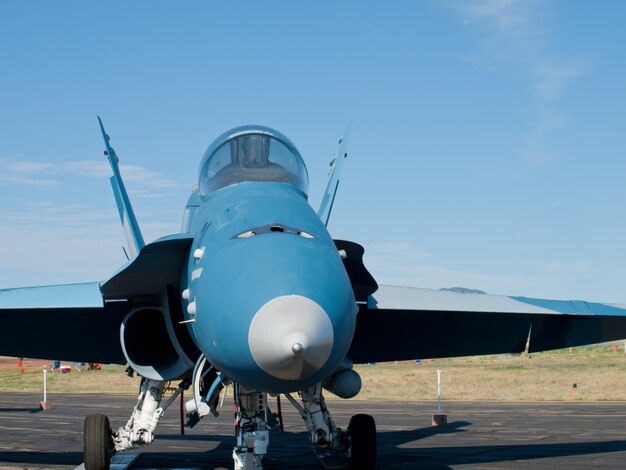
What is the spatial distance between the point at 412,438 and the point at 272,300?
11162 mm

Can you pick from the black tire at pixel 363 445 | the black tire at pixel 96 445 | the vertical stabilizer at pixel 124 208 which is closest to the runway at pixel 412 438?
the black tire at pixel 363 445

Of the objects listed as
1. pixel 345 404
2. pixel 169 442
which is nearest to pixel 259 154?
pixel 169 442

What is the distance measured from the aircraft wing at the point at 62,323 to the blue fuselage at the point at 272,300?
3.69 meters

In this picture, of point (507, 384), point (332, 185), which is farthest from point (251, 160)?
point (507, 384)

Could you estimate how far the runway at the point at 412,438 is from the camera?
12.4 m

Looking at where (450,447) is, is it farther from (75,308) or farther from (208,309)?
(208,309)

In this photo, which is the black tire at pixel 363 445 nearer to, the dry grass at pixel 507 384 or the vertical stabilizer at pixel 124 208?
the vertical stabilizer at pixel 124 208

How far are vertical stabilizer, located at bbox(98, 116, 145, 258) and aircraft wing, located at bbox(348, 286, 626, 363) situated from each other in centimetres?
331

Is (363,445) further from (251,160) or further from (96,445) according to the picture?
(251,160)

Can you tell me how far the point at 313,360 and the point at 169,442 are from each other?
11139 mm

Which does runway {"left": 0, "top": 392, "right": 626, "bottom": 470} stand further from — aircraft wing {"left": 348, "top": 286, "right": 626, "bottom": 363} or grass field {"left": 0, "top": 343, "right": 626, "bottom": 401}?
grass field {"left": 0, "top": 343, "right": 626, "bottom": 401}

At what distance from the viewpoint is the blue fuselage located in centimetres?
592

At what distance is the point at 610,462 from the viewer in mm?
11781

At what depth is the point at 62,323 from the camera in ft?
39.8
